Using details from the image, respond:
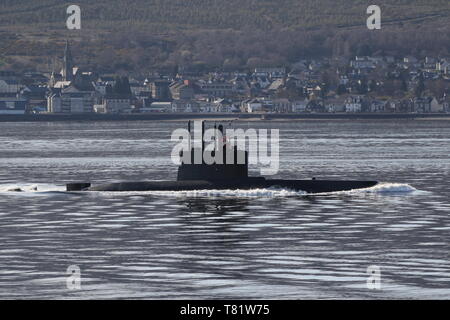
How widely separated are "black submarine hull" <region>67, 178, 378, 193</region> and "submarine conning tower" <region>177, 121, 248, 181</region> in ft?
0.73

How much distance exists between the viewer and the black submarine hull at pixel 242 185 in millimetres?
46625

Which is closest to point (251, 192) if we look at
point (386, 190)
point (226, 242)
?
point (386, 190)

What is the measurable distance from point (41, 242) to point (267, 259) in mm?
6918

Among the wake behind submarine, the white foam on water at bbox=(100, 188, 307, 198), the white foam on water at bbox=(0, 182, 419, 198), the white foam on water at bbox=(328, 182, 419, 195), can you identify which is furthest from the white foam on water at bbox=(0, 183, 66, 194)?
the white foam on water at bbox=(328, 182, 419, 195)

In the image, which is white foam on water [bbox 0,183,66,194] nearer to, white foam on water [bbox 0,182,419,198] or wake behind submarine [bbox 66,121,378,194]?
white foam on water [bbox 0,182,419,198]

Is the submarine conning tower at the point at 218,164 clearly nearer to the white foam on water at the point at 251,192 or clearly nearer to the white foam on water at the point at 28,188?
the white foam on water at the point at 251,192

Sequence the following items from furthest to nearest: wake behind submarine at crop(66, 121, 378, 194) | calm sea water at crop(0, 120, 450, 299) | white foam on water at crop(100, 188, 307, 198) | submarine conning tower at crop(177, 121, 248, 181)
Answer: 1. white foam on water at crop(100, 188, 307, 198)
2. wake behind submarine at crop(66, 121, 378, 194)
3. submarine conning tower at crop(177, 121, 248, 181)
4. calm sea water at crop(0, 120, 450, 299)

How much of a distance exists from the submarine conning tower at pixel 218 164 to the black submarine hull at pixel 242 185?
0.22 meters

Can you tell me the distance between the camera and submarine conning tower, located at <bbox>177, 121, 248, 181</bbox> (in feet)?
150

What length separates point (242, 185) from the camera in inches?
1838

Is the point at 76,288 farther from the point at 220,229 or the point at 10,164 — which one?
the point at 10,164

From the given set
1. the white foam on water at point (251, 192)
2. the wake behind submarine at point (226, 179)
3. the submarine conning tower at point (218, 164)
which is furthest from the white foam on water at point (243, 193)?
the submarine conning tower at point (218, 164)

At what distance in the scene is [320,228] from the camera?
3609 centimetres
